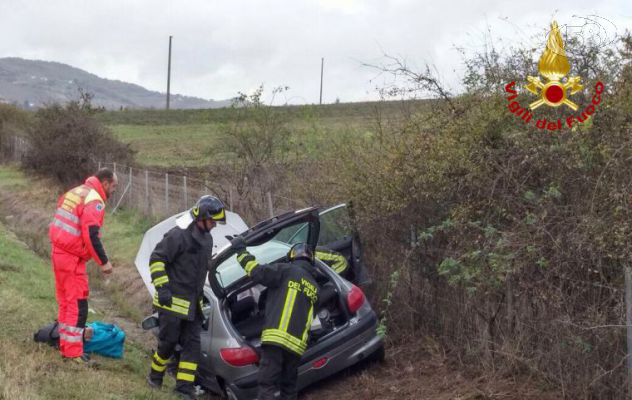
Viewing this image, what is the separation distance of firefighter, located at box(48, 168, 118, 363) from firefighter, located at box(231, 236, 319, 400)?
1353mm

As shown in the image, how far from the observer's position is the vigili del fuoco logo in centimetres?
678

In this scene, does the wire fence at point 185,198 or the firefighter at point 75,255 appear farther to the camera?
the wire fence at point 185,198

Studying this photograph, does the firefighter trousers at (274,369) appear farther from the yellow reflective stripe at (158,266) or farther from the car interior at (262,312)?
the yellow reflective stripe at (158,266)

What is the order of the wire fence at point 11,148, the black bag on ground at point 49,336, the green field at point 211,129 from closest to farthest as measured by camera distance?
1. the black bag on ground at point 49,336
2. the green field at point 211,129
3. the wire fence at point 11,148

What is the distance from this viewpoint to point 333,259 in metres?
8.42

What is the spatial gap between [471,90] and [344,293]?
8.11 ft

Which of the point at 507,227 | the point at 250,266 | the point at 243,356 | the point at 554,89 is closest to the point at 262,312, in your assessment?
the point at 243,356

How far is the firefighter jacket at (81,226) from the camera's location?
7293 millimetres

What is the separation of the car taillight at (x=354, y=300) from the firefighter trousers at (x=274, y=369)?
2.82 feet

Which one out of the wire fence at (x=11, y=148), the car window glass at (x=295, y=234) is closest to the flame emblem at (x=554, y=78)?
the car window glass at (x=295, y=234)

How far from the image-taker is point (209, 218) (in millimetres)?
7180

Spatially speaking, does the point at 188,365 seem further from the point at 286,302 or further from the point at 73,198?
the point at 73,198

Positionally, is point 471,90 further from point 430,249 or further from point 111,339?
point 111,339

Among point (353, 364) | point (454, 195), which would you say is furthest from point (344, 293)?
point (454, 195)
